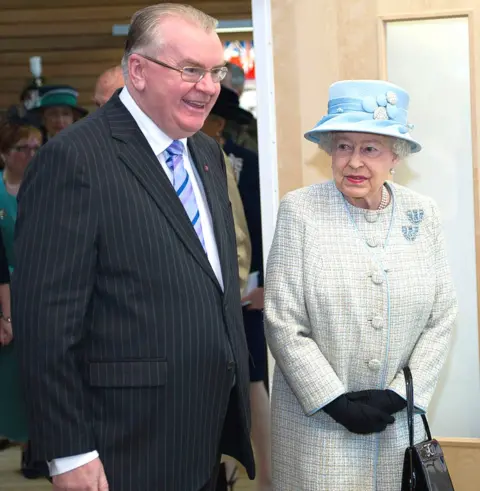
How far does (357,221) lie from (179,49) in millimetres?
808

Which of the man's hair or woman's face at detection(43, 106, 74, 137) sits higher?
woman's face at detection(43, 106, 74, 137)

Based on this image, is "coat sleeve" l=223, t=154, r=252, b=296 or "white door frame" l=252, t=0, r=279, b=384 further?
"coat sleeve" l=223, t=154, r=252, b=296

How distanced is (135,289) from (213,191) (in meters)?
0.46

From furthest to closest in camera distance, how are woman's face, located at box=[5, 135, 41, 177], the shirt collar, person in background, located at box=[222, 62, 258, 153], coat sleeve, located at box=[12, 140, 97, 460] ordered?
woman's face, located at box=[5, 135, 41, 177], person in background, located at box=[222, 62, 258, 153], the shirt collar, coat sleeve, located at box=[12, 140, 97, 460]

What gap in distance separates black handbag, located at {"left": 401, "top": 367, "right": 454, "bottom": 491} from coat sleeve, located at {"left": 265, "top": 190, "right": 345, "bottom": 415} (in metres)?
0.23

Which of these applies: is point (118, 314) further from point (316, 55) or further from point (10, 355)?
point (10, 355)

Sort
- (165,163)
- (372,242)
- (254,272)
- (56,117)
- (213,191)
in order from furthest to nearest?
(56,117) < (254,272) < (372,242) < (213,191) < (165,163)

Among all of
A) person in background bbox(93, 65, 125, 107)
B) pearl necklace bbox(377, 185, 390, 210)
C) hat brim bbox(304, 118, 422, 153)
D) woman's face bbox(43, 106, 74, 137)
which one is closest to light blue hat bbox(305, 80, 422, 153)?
hat brim bbox(304, 118, 422, 153)

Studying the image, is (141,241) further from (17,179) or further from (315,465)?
(17,179)

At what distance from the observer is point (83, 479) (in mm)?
2207

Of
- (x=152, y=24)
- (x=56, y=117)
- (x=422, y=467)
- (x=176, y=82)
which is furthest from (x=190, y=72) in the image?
(x=56, y=117)

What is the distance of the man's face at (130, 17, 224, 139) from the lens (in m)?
2.38

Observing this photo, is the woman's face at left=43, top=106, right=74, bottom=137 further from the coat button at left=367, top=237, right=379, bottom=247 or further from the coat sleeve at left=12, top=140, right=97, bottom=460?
the coat sleeve at left=12, top=140, right=97, bottom=460

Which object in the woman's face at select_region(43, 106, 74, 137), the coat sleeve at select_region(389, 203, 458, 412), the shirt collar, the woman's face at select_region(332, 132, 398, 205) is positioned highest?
the woman's face at select_region(43, 106, 74, 137)
